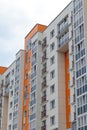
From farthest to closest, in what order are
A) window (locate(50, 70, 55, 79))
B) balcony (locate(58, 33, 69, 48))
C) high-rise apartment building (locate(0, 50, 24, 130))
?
high-rise apartment building (locate(0, 50, 24, 130)) → window (locate(50, 70, 55, 79)) → balcony (locate(58, 33, 69, 48))

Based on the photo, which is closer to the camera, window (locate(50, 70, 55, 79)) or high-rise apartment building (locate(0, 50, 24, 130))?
window (locate(50, 70, 55, 79))

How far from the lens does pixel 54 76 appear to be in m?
59.3

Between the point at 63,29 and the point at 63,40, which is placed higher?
the point at 63,29

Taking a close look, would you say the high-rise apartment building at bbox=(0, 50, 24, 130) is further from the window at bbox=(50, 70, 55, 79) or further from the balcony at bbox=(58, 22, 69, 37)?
the balcony at bbox=(58, 22, 69, 37)

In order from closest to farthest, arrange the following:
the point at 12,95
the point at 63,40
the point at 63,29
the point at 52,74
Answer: the point at 63,40, the point at 63,29, the point at 52,74, the point at 12,95

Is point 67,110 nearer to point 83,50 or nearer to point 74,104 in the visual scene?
point 74,104

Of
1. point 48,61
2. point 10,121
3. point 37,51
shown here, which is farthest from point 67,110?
point 10,121

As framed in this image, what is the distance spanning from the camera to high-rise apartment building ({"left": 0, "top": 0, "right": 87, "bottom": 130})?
4947 cm

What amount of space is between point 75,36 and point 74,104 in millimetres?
10635

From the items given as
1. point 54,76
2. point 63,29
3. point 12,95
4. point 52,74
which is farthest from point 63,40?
A: point 12,95

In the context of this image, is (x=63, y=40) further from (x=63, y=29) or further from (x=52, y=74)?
(x=52, y=74)

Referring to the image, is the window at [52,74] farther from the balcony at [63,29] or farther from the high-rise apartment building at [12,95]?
the high-rise apartment building at [12,95]

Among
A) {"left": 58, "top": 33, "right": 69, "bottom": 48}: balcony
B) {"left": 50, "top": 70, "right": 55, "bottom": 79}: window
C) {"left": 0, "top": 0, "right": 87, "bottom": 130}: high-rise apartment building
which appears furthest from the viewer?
{"left": 50, "top": 70, "right": 55, "bottom": 79}: window

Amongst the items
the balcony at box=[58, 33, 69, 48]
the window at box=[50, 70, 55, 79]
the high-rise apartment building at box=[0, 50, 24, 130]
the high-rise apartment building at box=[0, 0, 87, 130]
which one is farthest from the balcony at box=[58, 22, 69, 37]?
the high-rise apartment building at box=[0, 50, 24, 130]
